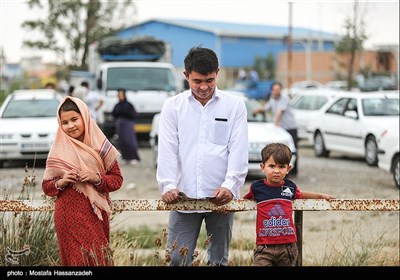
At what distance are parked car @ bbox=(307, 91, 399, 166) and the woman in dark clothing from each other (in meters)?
4.58

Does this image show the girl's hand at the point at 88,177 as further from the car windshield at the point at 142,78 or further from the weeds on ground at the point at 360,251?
the car windshield at the point at 142,78

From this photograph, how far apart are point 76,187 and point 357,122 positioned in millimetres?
13992

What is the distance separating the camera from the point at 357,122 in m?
18.2

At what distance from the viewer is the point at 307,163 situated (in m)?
19.1

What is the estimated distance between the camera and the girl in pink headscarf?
16.0 ft

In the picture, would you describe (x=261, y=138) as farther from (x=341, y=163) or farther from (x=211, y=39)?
(x=211, y=39)

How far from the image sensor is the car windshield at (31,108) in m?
18.3

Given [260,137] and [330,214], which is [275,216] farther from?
[260,137]

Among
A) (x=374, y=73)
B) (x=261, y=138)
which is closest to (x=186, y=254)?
(x=261, y=138)

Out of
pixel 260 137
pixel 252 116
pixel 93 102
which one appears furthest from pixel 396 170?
pixel 93 102

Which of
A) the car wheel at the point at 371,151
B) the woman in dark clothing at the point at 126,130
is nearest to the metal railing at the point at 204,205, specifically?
the car wheel at the point at 371,151

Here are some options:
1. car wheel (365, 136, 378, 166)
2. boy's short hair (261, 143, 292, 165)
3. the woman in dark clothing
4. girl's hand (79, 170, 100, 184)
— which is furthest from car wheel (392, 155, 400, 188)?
girl's hand (79, 170, 100, 184)

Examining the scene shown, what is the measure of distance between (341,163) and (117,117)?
16.7 ft

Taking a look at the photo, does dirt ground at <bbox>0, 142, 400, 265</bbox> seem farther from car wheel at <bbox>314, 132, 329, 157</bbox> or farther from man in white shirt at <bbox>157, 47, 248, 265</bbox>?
man in white shirt at <bbox>157, 47, 248, 265</bbox>
